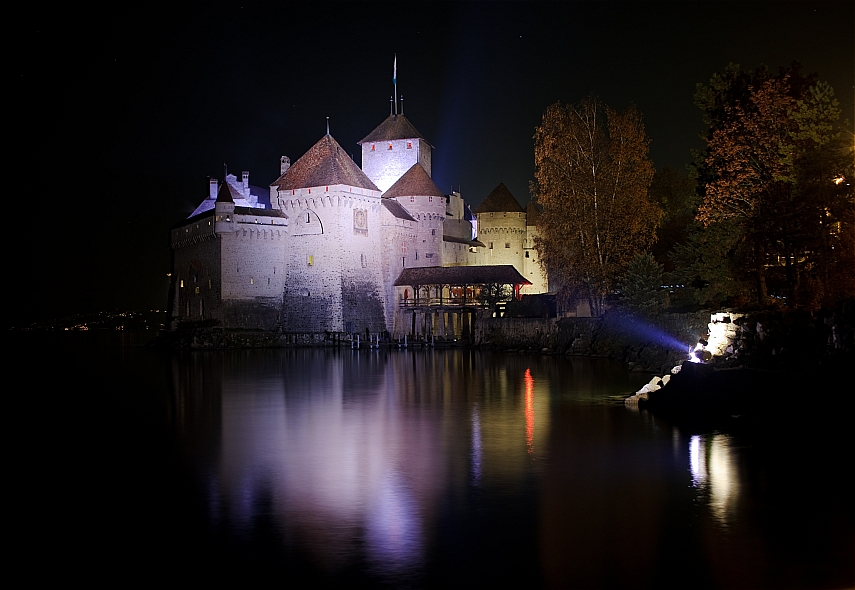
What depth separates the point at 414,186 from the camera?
46.5 meters

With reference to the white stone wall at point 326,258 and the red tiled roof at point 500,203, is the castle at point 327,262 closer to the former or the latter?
the white stone wall at point 326,258

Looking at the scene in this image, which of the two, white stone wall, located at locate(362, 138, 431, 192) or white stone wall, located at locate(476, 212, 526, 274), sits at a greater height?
white stone wall, located at locate(362, 138, 431, 192)

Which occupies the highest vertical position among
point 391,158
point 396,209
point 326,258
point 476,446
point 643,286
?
point 391,158

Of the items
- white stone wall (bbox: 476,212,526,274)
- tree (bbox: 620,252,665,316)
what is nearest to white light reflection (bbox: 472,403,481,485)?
tree (bbox: 620,252,665,316)

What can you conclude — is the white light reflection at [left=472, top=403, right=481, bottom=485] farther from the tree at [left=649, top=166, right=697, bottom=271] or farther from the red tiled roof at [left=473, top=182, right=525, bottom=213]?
the red tiled roof at [left=473, top=182, right=525, bottom=213]

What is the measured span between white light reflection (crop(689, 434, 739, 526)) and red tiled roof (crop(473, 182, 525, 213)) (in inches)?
1596

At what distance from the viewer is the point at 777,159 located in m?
22.4

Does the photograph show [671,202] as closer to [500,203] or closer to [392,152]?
[500,203]

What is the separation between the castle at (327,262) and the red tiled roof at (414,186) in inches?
4.1

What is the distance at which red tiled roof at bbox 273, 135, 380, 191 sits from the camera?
4131 cm

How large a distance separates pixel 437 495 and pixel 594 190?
2002 cm

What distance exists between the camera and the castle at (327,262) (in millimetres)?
41500

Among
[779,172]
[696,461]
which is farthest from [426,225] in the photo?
[696,461]

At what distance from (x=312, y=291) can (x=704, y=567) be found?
34.8m
